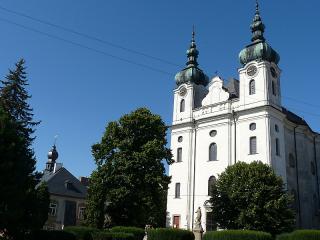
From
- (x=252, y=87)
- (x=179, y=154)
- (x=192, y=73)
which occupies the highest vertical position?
(x=192, y=73)

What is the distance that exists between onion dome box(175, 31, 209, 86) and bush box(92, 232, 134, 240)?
2482 cm

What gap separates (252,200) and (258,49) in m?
18.1

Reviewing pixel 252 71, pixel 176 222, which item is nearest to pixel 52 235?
pixel 176 222

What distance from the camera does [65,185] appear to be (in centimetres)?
5466

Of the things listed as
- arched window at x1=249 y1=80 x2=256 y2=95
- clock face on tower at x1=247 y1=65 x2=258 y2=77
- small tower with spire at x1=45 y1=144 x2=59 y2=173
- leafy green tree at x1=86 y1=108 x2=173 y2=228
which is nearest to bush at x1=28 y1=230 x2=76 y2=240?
leafy green tree at x1=86 y1=108 x2=173 y2=228

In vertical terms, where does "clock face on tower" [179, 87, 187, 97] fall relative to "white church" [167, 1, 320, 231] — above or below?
above

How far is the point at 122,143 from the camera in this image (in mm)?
35625

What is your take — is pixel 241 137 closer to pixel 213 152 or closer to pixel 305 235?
pixel 213 152

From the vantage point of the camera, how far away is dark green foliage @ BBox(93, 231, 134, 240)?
2939cm

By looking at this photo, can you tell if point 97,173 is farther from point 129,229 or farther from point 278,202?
point 278,202

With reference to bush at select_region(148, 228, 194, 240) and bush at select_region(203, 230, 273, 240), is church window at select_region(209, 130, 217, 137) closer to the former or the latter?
bush at select_region(148, 228, 194, 240)

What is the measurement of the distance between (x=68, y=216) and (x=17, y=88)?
21.6 meters

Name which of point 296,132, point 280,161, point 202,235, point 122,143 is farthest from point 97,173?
point 296,132

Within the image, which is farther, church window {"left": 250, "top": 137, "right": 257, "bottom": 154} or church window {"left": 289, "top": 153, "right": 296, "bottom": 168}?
church window {"left": 289, "top": 153, "right": 296, "bottom": 168}
